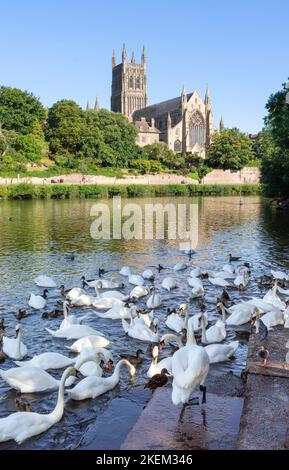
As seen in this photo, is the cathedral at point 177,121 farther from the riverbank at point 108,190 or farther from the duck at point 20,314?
the duck at point 20,314

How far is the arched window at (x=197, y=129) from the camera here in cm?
12250

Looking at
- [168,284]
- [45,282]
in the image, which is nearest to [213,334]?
[168,284]

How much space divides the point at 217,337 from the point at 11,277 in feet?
30.8

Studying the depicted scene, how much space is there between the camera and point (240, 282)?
52.4 feet

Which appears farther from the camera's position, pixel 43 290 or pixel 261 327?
pixel 43 290

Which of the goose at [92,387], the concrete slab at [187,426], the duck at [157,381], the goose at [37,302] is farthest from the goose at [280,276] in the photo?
the concrete slab at [187,426]

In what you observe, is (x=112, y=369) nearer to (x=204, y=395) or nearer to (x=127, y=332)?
(x=127, y=332)

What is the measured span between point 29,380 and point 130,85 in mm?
146563

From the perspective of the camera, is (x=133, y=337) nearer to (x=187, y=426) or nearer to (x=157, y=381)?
(x=157, y=381)

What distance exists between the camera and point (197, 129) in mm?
123688

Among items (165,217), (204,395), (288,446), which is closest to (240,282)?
(204,395)

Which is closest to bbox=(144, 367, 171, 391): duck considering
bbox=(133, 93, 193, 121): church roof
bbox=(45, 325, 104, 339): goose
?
bbox=(45, 325, 104, 339): goose

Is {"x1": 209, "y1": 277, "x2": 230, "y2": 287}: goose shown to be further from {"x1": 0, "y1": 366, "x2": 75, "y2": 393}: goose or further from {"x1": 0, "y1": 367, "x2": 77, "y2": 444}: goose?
{"x1": 0, "y1": 367, "x2": 77, "y2": 444}: goose
